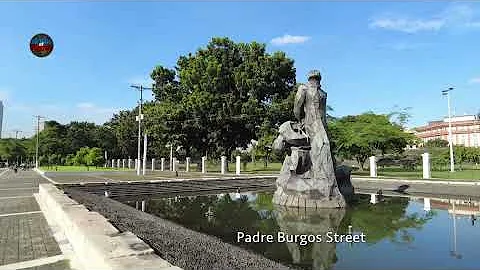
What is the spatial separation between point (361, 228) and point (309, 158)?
13.4 ft

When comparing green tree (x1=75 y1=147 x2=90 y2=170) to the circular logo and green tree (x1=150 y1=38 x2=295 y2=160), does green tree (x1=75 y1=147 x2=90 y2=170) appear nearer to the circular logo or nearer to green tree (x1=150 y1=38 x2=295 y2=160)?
green tree (x1=150 y1=38 x2=295 y2=160)

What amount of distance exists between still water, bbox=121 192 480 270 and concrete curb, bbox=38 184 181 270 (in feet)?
9.46

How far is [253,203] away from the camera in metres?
16.7

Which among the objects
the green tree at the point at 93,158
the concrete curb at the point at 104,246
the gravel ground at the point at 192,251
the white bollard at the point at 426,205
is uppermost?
the green tree at the point at 93,158

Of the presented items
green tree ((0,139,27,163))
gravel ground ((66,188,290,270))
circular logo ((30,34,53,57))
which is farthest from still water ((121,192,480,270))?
green tree ((0,139,27,163))

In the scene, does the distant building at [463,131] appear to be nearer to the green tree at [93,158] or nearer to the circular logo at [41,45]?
the green tree at [93,158]

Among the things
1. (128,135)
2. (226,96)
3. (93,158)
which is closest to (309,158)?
(226,96)

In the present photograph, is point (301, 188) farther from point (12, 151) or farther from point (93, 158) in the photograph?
point (12, 151)

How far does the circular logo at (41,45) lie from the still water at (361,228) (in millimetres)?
6108

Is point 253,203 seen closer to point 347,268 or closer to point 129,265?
point 347,268

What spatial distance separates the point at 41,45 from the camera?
485 inches

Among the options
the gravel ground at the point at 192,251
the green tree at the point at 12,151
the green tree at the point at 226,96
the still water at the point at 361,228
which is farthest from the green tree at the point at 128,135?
the gravel ground at the point at 192,251

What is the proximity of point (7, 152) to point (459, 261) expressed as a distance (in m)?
96.8

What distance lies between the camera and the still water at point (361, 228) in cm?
751
